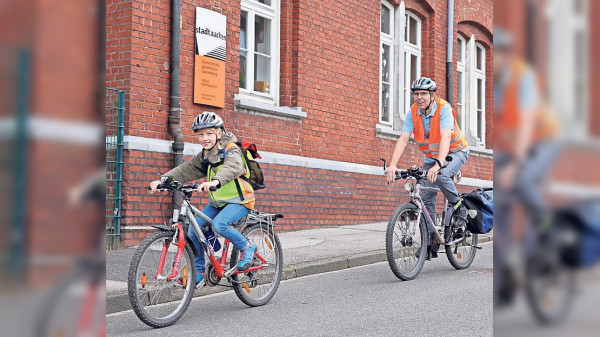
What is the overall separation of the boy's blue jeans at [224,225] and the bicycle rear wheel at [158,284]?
183 millimetres

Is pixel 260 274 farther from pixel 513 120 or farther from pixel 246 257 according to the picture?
pixel 513 120

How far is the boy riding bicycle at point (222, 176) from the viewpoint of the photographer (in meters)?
5.91

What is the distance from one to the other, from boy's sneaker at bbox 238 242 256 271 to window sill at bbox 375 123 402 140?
26.8 feet

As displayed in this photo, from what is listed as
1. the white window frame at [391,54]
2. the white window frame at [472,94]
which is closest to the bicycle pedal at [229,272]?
the white window frame at [391,54]

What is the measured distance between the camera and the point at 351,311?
5.96 m

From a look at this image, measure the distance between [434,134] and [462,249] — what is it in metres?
1.34

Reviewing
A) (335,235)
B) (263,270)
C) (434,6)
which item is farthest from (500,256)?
(434,6)

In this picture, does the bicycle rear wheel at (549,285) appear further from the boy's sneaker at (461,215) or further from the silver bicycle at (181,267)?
the boy's sneaker at (461,215)

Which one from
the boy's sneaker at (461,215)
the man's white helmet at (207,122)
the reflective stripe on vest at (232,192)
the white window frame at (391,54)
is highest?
the white window frame at (391,54)

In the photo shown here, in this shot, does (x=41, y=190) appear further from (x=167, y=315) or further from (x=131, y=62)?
(x=131, y=62)

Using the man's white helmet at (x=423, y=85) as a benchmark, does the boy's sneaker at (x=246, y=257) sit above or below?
below

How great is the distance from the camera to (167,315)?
557cm

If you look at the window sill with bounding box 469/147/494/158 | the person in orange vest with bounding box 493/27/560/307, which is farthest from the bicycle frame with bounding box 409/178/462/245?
the window sill with bounding box 469/147/494/158

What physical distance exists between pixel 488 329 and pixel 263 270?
2.04 meters
